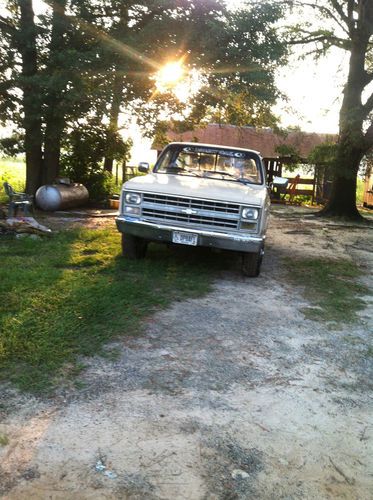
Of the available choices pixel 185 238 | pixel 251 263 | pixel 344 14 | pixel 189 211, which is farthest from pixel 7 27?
pixel 344 14

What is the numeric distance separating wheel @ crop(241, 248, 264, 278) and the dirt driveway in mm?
1884

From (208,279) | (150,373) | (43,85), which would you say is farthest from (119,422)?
(43,85)

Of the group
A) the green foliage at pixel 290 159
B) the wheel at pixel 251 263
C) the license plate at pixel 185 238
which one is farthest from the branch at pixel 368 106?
the license plate at pixel 185 238

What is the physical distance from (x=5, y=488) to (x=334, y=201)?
57.4ft

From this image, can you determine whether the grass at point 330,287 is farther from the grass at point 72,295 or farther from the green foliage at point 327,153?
the green foliage at point 327,153

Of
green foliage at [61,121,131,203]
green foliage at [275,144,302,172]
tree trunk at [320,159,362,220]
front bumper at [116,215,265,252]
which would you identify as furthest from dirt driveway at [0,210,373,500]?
green foliage at [275,144,302,172]

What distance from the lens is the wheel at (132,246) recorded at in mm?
7207

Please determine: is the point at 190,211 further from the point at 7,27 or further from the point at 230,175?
the point at 7,27

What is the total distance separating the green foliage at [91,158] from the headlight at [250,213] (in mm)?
9873

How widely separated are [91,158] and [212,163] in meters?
9.54

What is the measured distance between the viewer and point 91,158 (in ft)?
54.1

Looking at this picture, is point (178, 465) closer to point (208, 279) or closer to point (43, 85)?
point (208, 279)

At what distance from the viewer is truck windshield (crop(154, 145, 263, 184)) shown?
775 cm

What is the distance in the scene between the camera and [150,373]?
371cm
